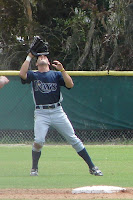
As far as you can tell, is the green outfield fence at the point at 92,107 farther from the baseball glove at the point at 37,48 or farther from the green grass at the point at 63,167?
the baseball glove at the point at 37,48

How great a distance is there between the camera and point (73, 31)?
18.2 m

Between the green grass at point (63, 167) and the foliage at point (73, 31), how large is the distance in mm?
4122

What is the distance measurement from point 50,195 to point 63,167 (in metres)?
Answer: 3.23

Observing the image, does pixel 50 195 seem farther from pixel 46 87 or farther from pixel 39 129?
pixel 46 87

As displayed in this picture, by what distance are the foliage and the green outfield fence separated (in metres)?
1.84

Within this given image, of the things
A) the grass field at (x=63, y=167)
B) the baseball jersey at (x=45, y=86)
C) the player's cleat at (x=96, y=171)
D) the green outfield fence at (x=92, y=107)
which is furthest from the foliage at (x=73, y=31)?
the player's cleat at (x=96, y=171)

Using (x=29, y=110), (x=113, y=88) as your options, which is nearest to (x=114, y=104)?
(x=113, y=88)

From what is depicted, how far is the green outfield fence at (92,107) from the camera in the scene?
1541 centimetres

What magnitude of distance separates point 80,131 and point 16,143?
5.75 feet

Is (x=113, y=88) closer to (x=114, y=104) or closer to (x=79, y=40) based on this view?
(x=114, y=104)

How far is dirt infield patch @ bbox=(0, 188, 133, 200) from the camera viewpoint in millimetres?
7043

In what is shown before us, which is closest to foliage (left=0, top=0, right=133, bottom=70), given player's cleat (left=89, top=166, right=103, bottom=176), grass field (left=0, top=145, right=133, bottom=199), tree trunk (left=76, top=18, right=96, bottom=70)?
tree trunk (left=76, top=18, right=96, bottom=70)

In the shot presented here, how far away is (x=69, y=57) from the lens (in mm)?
18812

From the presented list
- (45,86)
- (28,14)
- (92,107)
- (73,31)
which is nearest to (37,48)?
(45,86)
